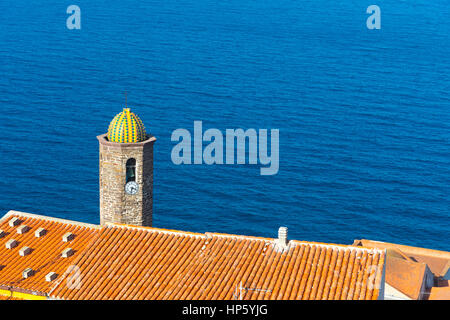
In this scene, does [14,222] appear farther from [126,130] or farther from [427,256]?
[427,256]

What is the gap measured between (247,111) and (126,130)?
74.6 m

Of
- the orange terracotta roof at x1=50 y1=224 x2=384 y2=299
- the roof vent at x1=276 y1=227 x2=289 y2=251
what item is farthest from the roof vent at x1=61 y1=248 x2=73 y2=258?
the roof vent at x1=276 y1=227 x2=289 y2=251

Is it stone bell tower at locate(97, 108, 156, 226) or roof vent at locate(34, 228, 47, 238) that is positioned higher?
stone bell tower at locate(97, 108, 156, 226)

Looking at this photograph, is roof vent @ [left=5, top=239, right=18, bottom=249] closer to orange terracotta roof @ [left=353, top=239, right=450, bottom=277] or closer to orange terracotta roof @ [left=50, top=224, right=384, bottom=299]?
orange terracotta roof @ [left=50, top=224, right=384, bottom=299]

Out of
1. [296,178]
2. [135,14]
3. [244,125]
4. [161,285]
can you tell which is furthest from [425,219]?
[135,14]

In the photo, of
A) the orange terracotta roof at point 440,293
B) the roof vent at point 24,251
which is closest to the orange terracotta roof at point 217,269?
the roof vent at point 24,251

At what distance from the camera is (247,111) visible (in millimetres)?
118938

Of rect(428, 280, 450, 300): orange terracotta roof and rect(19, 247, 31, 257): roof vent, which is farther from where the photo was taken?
rect(428, 280, 450, 300): orange terracotta roof

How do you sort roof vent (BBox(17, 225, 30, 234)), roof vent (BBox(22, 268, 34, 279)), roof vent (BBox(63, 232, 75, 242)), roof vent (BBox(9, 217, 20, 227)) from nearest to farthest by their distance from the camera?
roof vent (BBox(22, 268, 34, 279)) < roof vent (BBox(63, 232, 75, 242)) < roof vent (BBox(17, 225, 30, 234)) < roof vent (BBox(9, 217, 20, 227))

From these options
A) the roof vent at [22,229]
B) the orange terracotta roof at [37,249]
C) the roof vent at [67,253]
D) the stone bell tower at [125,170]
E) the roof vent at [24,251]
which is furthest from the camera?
the stone bell tower at [125,170]

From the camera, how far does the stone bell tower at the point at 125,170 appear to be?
45.0 m

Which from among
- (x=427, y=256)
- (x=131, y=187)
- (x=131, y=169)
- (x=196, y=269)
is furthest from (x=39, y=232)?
(x=427, y=256)

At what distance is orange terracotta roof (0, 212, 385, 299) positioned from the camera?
34.4 meters

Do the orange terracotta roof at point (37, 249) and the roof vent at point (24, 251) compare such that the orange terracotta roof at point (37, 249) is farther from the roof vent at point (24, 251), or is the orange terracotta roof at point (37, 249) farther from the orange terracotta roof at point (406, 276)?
the orange terracotta roof at point (406, 276)
